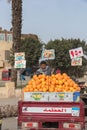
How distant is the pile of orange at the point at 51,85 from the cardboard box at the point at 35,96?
183mm

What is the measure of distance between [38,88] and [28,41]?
70711 mm

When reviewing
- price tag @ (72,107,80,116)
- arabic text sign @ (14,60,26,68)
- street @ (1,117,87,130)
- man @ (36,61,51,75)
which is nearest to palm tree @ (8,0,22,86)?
arabic text sign @ (14,60,26,68)

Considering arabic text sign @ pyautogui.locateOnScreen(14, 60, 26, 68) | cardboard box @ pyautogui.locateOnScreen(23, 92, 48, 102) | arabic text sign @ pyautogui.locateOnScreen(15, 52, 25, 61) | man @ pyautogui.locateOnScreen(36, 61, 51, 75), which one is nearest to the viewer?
cardboard box @ pyautogui.locateOnScreen(23, 92, 48, 102)

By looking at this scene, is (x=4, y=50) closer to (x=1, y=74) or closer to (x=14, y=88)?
(x=1, y=74)

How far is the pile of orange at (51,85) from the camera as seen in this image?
39.3ft

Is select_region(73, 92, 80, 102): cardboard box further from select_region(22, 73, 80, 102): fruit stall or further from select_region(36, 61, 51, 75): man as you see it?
select_region(36, 61, 51, 75): man

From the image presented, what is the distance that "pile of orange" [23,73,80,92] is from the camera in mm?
11984

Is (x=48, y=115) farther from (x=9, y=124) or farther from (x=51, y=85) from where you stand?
(x=9, y=124)

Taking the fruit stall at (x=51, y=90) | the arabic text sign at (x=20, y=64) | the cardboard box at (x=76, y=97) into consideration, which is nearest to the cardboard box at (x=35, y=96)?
the fruit stall at (x=51, y=90)

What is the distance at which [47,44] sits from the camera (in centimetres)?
8175

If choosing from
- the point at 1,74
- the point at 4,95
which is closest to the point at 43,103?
the point at 4,95

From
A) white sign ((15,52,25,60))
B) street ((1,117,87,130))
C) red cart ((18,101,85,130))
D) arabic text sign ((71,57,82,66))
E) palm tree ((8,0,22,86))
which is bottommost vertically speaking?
street ((1,117,87,130))

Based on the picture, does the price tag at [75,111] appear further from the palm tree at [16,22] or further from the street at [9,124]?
the palm tree at [16,22]

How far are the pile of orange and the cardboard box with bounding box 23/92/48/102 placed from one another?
183 mm
